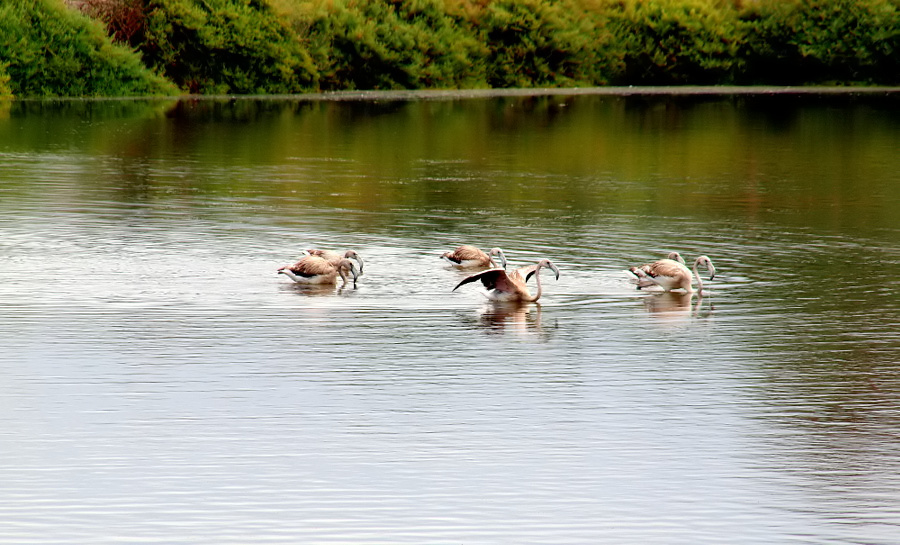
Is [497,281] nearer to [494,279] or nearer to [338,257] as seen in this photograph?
[494,279]

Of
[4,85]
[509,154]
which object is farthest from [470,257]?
[4,85]

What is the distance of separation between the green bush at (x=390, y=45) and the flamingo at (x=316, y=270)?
51.5 meters

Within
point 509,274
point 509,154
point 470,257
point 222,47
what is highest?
point 222,47

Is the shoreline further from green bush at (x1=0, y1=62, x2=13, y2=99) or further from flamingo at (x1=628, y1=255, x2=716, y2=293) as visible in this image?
flamingo at (x1=628, y1=255, x2=716, y2=293)

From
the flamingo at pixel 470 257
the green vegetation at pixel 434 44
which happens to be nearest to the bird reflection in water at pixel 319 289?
the flamingo at pixel 470 257

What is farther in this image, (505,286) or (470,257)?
(470,257)

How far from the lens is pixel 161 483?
8586 mm

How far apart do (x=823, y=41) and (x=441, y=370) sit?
66425 mm

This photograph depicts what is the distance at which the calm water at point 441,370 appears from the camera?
8.22 m

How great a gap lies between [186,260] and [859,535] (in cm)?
1053

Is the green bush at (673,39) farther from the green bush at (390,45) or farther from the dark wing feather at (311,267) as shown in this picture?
the dark wing feather at (311,267)

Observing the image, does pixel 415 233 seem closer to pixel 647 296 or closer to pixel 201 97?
pixel 647 296

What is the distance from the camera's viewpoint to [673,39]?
75.2m

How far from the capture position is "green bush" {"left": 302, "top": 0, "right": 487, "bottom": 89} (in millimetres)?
67125
